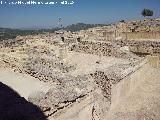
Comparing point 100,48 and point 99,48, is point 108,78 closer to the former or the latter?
point 100,48

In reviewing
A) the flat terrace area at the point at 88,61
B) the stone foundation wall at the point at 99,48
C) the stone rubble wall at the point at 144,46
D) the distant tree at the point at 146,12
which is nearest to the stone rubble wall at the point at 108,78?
the flat terrace area at the point at 88,61

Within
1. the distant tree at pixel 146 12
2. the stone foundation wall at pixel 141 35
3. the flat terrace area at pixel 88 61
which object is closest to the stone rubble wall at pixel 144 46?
the flat terrace area at pixel 88 61

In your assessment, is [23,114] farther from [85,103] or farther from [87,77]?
[87,77]

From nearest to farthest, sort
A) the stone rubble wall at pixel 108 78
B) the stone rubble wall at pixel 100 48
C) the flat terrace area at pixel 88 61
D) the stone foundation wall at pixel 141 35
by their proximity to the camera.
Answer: the stone rubble wall at pixel 108 78 → the flat terrace area at pixel 88 61 → the stone rubble wall at pixel 100 48 → the stone foundation wall at pixel 141 35

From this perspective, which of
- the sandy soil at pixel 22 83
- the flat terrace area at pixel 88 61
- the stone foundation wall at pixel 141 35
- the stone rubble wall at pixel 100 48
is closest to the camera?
the sandy soil at pixel 22 83

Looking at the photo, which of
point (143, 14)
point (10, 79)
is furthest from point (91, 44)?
point (143, 14)

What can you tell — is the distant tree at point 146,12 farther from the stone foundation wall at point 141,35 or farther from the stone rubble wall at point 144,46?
the stone rubble wall at point 144,46

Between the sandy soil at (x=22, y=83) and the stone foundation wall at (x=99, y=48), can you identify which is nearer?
the sandy soil at (x=22, y=83)

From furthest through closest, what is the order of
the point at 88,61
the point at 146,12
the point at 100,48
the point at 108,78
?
the point at 146,12 → the point at 100,48 → the point at 88,61 → the point at 108,78

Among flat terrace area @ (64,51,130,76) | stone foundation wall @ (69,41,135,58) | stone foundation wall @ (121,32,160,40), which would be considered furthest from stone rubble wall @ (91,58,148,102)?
stone foundation wall @ (121,32,160,40)

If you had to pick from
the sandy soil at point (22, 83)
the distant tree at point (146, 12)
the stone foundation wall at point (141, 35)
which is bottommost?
the sandy soil at point (22, 83)

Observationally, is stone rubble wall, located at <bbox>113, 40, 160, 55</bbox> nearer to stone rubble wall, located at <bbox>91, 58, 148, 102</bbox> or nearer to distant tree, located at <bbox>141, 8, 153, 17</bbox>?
stone rubble wall, located at <bbox>91, 58, 148, 102</bbox>

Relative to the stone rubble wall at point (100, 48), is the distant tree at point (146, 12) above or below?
above

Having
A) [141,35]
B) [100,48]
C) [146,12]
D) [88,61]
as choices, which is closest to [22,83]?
[88,61]
